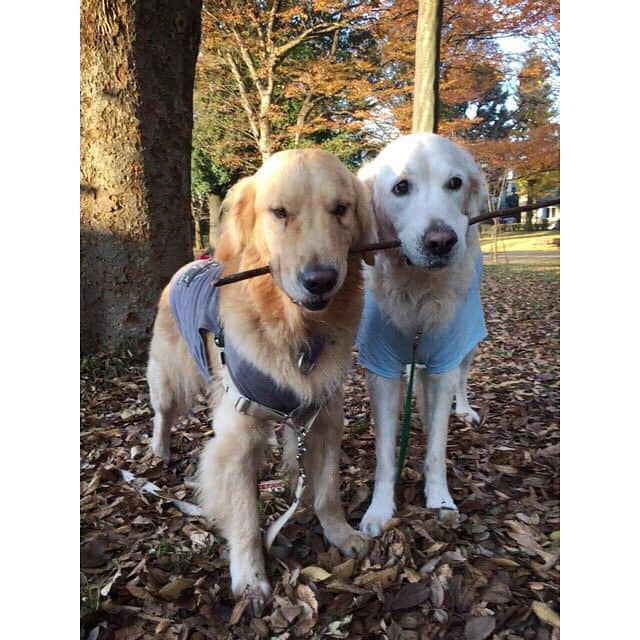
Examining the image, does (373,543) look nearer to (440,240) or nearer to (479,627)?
(479,627)

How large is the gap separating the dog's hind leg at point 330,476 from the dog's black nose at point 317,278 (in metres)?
0.58

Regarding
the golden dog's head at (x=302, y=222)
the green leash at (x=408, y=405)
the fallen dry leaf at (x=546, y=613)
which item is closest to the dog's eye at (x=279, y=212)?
the golden dog's head at (x=302, y=222)

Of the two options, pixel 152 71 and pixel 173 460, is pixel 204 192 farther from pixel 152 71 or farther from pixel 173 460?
pixel 173 460

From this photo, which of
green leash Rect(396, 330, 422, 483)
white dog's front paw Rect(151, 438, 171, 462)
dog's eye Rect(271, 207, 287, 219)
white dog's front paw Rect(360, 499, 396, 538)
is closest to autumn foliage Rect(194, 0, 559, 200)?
dog's eye Rect(271, 207, 287, 219)

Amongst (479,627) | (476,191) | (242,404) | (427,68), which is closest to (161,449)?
(242,404)

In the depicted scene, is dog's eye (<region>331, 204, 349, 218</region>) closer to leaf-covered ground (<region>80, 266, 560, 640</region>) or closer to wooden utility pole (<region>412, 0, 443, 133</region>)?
leaf-covered ground (<region>80, 266, 560, 640</region>)

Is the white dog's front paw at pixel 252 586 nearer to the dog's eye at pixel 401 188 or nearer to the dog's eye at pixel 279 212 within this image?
the dog's eye at pixel 279 212

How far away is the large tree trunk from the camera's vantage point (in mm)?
1540

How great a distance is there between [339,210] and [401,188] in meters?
0.39

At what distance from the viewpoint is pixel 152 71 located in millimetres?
1679

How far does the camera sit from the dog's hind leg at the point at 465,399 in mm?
2510

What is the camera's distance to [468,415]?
253 centimetres

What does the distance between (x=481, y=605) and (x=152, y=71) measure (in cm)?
196
